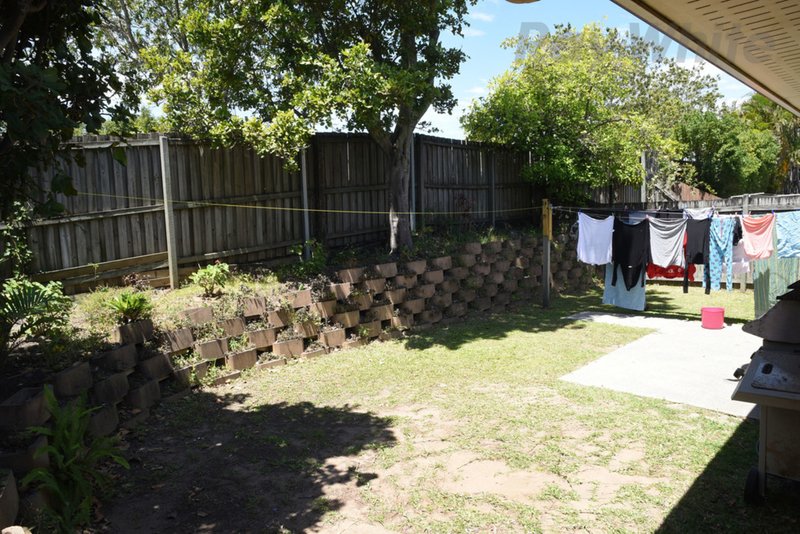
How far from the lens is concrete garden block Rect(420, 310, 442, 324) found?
31.7ft

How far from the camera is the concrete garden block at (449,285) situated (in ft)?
33.1

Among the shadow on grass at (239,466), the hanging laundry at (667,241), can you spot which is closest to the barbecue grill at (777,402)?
the shadow on grass at (239,466)

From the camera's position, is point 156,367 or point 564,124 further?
point 564,124

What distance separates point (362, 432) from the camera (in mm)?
5578

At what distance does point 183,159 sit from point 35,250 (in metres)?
2.20

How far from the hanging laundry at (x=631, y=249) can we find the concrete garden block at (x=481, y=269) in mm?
2112

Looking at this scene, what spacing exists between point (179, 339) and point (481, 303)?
18.4 ft

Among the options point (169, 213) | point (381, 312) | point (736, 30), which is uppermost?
point (736, 30)

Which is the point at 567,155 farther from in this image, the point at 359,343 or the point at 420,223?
the point at 359,343

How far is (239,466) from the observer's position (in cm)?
489

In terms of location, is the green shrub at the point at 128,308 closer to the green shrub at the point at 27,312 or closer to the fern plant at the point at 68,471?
the green shrub at the point at 27,312

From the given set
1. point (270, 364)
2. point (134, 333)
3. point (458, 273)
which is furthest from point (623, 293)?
point (134, 333)

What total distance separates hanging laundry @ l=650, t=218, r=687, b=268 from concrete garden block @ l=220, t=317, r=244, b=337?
656cm

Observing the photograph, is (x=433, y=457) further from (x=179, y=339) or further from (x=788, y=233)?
(x=788, y=233)
